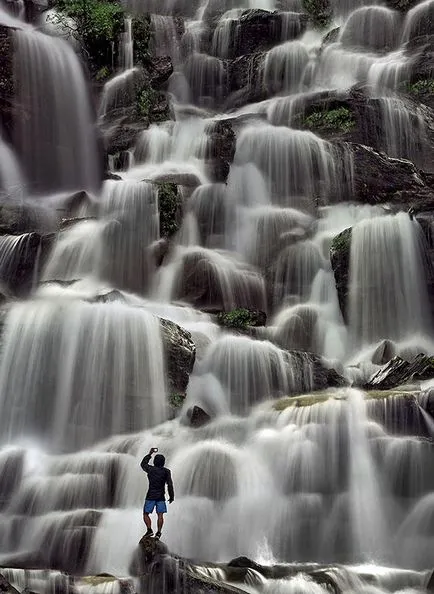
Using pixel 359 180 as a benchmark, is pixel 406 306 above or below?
below

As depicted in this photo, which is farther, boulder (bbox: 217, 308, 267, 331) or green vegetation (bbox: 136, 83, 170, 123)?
green vegetation (bbox: 136, 83, 170, 123)

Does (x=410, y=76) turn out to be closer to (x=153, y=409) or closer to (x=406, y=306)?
(x=406, y=306)

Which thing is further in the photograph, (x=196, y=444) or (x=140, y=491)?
(x=196, y=444)

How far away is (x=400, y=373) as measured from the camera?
15.5 metres

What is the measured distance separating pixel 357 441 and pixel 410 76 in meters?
21.7

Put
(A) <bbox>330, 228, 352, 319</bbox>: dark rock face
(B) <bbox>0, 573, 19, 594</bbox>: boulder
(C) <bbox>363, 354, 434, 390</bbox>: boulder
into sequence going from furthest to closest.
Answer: (A) <bbox>330, 228, 352, 319</bbox>: dark rock face
(C) <bbox>363, 354, 434, 390</bbox>: boulder
(B) <bbox>0, 573, 19, 594</bbox>: boulder

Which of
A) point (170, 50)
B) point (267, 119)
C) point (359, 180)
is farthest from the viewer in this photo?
point (170, 50)

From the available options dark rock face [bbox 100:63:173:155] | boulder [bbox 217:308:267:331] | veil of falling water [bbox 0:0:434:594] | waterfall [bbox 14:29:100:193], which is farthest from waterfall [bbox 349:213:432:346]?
dark rock face [bbox 100:63:173:155]

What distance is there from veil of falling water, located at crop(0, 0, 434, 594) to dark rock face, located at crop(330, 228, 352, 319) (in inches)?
9.9

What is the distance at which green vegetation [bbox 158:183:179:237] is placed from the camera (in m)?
22.4

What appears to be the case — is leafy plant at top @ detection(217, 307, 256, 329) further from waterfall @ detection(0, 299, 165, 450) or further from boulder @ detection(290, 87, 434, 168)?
boulder @ detection(290, 87, 434, 168)

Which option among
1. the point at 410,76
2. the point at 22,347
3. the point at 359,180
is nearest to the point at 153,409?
the point at 22,347

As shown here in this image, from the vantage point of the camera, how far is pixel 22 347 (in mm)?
16125

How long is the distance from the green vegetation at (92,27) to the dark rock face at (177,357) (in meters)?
18.4
